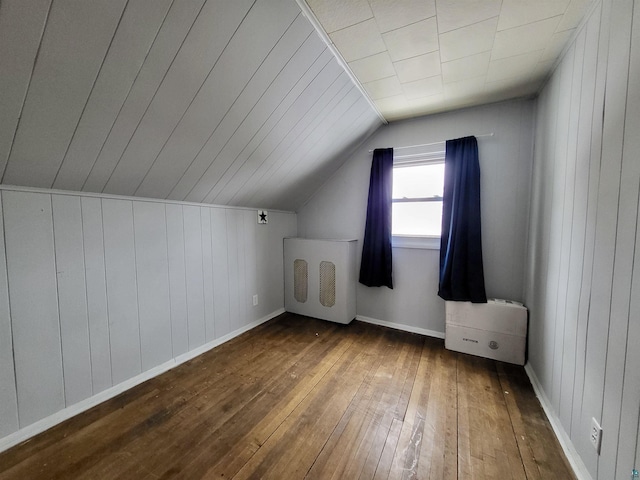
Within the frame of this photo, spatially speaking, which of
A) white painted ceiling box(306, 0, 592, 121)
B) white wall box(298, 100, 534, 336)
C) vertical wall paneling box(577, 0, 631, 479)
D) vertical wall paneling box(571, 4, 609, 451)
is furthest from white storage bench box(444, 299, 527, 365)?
white painted ceiling box(306, 0, 592, 121)

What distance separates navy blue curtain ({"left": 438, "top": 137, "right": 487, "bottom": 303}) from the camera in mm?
2186

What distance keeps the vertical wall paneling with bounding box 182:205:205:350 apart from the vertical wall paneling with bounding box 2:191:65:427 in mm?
786

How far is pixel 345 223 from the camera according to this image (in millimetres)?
2963

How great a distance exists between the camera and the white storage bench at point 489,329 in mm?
1995

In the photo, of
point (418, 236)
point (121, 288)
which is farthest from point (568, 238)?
point (121, 288)

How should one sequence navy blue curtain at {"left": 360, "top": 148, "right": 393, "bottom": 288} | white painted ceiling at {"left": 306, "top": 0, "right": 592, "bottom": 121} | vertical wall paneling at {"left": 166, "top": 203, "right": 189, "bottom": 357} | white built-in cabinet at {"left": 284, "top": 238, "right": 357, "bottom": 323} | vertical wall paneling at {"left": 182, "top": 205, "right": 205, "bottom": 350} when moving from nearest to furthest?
white painted ceiling at {"left": 306, "top": 0, "right": 592, "bottom": 121}
vertical wall paneling at {"left": 166, "top": 203, "right": 189, "bottom": 357}
vertical wall paneling at {"left": 182, "top": 205, "right": 205, "bottom": 350}
navy blue curtain at {"left": 360, "top": 148, "right": 393, "bottom": 288}
white built-in cabinet at {"left": 284, "top": 238, "right": 357, "bottom": 323}

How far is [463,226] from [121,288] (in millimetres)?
2765

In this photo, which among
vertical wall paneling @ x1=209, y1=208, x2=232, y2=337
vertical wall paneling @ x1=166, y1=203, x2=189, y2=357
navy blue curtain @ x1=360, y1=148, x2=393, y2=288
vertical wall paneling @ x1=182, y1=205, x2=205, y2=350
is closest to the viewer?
vertical wall paneling @ x1=166, y1=203, x2=189, y2=357

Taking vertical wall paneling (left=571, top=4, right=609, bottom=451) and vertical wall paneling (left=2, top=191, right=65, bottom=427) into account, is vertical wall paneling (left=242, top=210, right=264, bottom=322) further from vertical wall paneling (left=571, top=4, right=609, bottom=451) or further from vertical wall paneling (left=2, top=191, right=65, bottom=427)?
vertical wall paneling (left=571, top=4, right=609, bottom=451)

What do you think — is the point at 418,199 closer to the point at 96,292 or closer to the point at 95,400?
the point at 96,292

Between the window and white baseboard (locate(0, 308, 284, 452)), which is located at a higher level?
the window

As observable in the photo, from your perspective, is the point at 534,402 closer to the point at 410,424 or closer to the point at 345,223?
the point at 410,424

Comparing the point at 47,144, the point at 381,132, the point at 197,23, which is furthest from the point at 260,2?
the point at 381,132

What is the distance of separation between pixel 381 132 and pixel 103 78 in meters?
2.37
